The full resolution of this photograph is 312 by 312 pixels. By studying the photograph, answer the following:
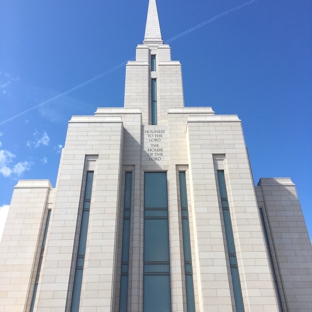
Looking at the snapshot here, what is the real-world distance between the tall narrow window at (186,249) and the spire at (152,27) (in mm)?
23981

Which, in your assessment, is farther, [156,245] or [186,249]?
[156,245]

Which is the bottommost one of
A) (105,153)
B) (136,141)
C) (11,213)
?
(11,213)

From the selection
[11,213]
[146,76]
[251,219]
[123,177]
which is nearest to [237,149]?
[251,219]

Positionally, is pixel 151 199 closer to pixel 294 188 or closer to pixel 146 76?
pixel 294 188

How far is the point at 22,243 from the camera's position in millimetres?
22750

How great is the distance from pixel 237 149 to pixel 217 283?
1057 cm

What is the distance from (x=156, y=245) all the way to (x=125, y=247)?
224 cm

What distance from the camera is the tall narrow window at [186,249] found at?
19.7 metres

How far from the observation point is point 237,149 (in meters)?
24.4

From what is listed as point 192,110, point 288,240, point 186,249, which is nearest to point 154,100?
point 192,110

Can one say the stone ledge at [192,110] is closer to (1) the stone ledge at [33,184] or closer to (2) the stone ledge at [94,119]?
(2) the stone ledge at [94,119]

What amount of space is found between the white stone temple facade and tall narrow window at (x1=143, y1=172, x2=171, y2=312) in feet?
0.23

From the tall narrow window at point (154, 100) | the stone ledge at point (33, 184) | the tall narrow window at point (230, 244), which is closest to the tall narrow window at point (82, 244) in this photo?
the stone ledge at point (33, 184)

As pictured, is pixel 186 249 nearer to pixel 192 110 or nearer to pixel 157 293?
pixel 157 293
